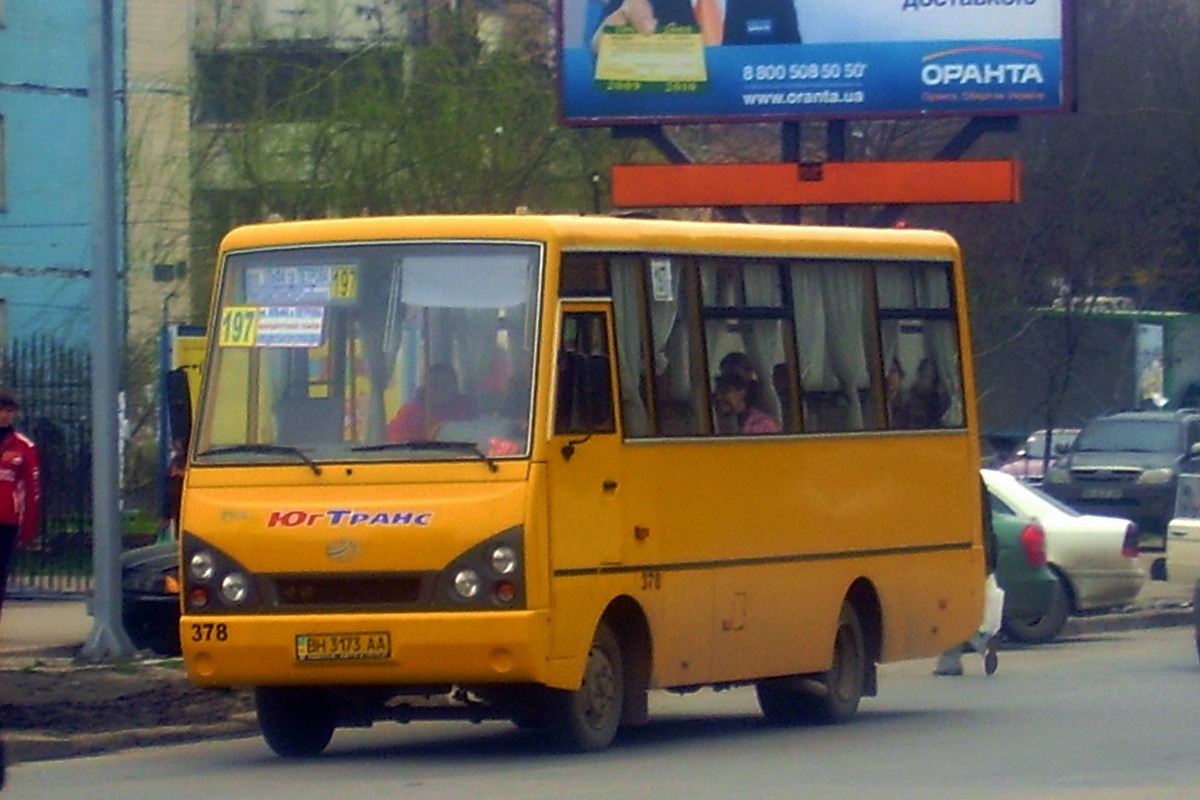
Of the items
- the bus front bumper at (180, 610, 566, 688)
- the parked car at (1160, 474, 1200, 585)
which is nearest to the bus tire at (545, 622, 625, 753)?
the bus front bumper at (180, 610, 566, 688)

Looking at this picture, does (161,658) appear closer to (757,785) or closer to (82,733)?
(82,733)

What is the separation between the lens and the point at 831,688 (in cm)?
1502

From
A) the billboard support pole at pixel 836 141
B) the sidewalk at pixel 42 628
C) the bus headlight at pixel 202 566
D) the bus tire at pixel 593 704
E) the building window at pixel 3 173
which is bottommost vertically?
the sidewalk at pixel 42 628

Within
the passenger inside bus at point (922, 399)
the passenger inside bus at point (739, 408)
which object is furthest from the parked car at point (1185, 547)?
the passenger inside bus at point (739, 408)

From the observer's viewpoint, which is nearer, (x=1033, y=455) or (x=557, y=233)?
(x=557, y=233)

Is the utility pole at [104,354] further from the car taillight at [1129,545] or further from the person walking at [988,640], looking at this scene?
the car taillight at [1129,545]

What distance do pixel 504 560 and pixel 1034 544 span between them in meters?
10.1

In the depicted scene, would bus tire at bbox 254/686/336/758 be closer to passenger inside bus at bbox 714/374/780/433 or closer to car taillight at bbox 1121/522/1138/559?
passenger inside bus at bbox 714/374/780/433

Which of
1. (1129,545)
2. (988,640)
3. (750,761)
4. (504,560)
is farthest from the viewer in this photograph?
(1129,545)

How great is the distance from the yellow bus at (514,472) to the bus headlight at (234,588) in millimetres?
10

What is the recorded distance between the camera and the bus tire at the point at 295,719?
43.0 feet

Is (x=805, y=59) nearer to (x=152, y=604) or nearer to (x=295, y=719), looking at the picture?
(x=152, y=604)

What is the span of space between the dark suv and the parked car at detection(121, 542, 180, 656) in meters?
19.6

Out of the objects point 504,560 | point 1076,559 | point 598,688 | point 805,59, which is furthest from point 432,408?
point 805,59
